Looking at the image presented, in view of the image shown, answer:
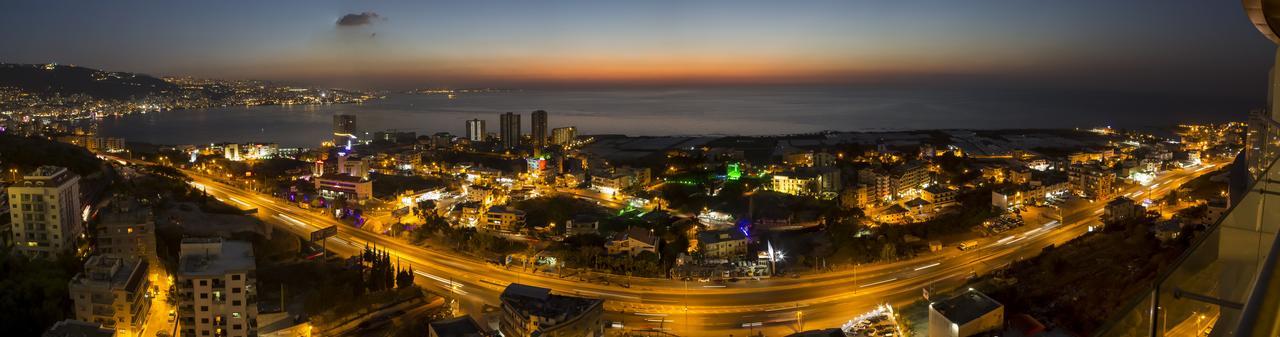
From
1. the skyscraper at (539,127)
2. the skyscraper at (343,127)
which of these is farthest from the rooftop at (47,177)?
the skyscraper at (343,127)

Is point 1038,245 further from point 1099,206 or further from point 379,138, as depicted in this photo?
point 379,138

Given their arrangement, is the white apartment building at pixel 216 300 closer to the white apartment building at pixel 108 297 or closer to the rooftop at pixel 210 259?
the rooftop at pixel 210 259

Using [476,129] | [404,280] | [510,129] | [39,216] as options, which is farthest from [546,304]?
[476,129]

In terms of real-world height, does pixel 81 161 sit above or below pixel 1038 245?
above

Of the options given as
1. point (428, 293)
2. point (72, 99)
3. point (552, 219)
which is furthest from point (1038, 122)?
point (72, 99)

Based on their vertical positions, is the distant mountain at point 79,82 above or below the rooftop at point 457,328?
above

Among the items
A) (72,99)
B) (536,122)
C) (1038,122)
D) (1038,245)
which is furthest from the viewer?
(72,99)
